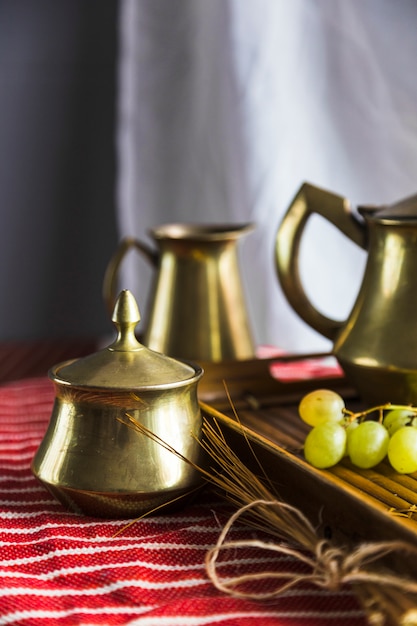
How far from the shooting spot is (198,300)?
890mm

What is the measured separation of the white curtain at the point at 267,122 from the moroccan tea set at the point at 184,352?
0.34 metres

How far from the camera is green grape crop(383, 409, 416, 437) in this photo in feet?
1.97

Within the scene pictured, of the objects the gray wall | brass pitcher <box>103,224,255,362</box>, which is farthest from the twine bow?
the gray wall

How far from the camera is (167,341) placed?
89cm

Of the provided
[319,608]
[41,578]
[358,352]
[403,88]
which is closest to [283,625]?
[319,608]

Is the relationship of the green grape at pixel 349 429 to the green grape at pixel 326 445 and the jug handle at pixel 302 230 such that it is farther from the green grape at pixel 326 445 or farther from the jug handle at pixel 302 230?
the jug handle at pixel 302 230

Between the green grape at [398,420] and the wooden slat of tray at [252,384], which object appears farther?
the wooden slat of tray at [252,384]

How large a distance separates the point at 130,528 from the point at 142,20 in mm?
1160

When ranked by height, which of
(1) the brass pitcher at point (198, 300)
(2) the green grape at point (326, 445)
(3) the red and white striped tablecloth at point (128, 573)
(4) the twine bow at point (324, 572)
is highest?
(1) the brass pitcher at point (198, 300)

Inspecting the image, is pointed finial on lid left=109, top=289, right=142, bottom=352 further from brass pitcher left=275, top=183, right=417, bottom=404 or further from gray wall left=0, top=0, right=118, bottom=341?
gray wall left=0, top=0, right=118, bottom=341

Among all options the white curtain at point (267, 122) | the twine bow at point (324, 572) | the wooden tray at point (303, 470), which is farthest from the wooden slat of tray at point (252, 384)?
the white curtain at point (267, 122)

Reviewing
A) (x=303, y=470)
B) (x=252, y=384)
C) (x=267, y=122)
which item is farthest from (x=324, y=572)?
(x=267, y=122)

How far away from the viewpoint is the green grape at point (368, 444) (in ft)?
1.86

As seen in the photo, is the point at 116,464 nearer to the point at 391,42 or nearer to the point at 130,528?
the point at 130,528
